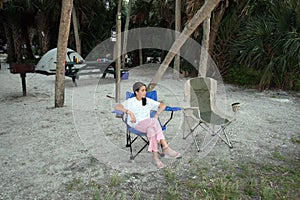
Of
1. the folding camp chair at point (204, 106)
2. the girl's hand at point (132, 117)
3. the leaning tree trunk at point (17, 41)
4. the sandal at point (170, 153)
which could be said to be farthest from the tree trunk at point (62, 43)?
the leaning tree trunk at point (17, 41)

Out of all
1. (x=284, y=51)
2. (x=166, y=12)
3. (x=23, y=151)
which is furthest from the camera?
(x=166, y=12)

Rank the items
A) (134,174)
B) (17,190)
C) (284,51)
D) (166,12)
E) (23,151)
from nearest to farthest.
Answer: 1. (17,190)
2. (134,174)
3. (23,151)
4. (284,51)
5. (166,12)

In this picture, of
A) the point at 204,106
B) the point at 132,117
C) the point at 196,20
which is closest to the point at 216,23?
the point at 204,106

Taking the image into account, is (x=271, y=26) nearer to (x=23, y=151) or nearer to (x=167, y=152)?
(x=167, y=152)

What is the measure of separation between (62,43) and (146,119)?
2816mm

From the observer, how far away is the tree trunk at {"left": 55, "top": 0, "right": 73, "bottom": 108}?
4.71 metres

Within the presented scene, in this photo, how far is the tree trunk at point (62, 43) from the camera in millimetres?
4711

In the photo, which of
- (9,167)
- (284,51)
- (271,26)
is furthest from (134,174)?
(271,26)

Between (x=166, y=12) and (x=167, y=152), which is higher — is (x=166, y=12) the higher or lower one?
the higher one

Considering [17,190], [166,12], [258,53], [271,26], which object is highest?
[166,12]

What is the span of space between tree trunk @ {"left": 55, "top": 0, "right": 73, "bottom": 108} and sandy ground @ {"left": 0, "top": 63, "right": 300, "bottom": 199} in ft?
1.10

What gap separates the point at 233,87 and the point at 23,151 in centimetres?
624

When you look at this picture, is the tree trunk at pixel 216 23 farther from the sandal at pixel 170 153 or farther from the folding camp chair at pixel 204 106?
the sandal at pixel 170 153

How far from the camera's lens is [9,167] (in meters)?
2.71
